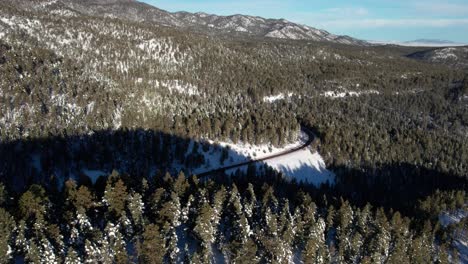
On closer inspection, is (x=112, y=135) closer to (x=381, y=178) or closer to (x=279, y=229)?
(x=279, y=229)

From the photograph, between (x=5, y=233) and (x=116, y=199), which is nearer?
(x=5, y=233)

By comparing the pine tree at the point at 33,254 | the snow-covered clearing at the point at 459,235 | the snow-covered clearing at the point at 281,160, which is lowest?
the snow-covered clearing at the point at 459,235

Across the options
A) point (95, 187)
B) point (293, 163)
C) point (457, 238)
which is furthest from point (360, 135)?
point (95, 187)

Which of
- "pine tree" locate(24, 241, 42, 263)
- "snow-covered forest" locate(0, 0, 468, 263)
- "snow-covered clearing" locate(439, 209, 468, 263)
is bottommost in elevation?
"snow-covered clearing" locate(439, 209, 468, 263)

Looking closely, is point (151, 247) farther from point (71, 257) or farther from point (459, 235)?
point (459, 235)

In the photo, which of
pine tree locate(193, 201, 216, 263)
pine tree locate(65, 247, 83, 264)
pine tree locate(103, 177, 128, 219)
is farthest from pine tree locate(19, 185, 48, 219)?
pine tree locate(193, 201, 216, 263)

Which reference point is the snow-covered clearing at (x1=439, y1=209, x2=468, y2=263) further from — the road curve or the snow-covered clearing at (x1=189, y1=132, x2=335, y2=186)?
the road curve

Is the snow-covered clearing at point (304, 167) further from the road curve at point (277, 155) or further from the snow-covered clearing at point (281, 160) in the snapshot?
the road curve at point (277, 155)

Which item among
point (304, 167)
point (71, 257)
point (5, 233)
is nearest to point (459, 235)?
point (304, 167)

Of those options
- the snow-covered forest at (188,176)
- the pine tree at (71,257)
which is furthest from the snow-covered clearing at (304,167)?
the pine tree at (71,257)

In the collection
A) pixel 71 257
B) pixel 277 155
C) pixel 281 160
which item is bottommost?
pixel 281 160

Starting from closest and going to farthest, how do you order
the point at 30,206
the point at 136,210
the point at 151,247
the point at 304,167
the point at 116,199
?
the point at 151,247 < the point at 30,206 < the point at 136,210 < the point at 116,199 < the point at 304,167
